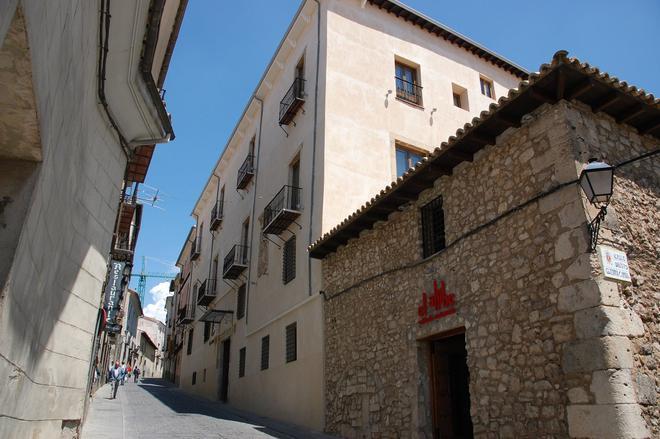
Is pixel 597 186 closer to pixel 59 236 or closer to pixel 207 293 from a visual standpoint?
pixel 59 236

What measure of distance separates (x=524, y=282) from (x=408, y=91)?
32.5 ft

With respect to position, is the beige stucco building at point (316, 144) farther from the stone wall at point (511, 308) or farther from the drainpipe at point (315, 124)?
the stone wall at point (511, 308)

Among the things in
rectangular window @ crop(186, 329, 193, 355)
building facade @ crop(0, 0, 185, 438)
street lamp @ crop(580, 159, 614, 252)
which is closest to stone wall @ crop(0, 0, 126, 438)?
building facade @ crop(0, 0, 185, 438)

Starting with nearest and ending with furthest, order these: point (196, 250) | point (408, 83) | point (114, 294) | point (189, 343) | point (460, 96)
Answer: point (408, 83), point (460, 96), point (114, 294), point (196, 250), point (189, 343)

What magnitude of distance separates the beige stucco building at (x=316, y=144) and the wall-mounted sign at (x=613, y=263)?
696 cm

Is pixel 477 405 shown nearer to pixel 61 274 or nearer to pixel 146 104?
pixel 61 274

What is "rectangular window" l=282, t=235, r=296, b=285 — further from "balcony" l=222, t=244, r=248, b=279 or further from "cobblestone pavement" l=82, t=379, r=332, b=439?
"balcony" l=222, t=244, r=248, b=279

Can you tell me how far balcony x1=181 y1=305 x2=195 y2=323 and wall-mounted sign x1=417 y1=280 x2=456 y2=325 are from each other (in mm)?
21371

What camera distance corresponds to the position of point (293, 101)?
568 inches

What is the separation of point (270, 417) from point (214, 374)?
816 cm

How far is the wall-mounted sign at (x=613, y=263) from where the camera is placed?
552 centimetres

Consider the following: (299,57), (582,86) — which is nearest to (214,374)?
(299,57)

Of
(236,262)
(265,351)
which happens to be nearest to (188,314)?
(236,262)

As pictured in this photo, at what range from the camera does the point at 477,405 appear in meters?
6.68
